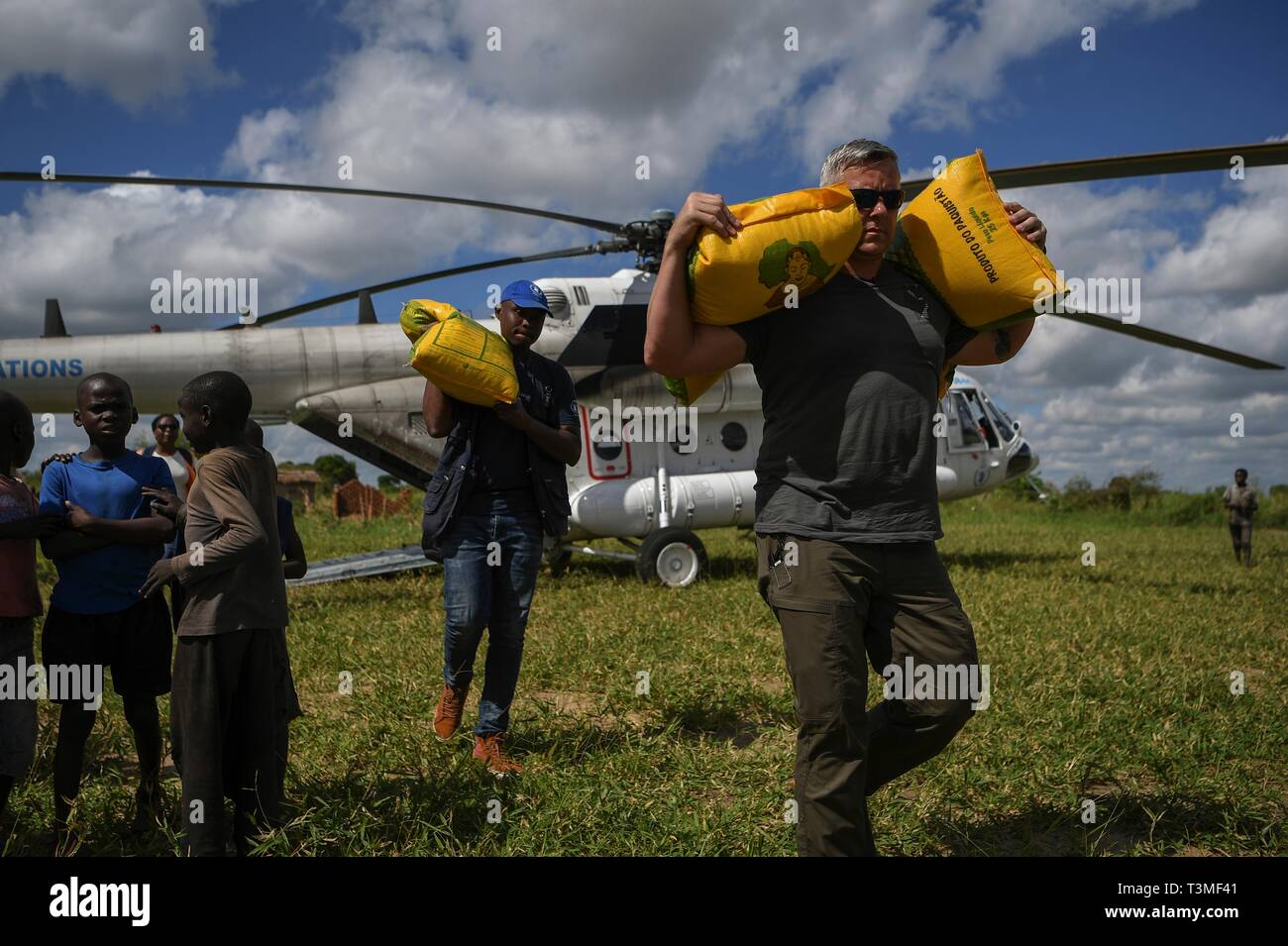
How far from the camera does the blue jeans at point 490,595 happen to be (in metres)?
3.60

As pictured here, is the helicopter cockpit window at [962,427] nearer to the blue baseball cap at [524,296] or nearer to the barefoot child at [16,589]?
the blue baseball cap at [524,296]

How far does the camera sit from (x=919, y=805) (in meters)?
3.06

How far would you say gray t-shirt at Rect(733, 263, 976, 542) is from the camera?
2.34 m

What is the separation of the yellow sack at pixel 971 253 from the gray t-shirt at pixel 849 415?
13 cm

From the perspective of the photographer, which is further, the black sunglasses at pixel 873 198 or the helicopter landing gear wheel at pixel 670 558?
the helicopter landing gear wheel at pixel 670 558

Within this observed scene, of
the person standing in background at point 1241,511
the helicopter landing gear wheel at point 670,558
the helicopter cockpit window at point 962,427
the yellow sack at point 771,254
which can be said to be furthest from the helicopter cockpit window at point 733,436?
the person standing in background at point 1241,511

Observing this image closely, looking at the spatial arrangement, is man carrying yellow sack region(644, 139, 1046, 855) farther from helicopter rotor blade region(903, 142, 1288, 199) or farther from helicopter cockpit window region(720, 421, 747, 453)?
helicopter cockpit window region(720, 421, 747, 453)

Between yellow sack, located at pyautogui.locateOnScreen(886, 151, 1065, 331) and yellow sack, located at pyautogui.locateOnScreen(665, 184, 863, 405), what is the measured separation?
290 mm

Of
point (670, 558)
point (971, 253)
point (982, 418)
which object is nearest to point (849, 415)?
point (971, 253)

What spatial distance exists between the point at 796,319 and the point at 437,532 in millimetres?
1875

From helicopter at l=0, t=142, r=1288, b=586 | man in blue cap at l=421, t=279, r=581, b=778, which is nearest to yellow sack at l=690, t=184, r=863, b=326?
man in blue cap at l=421, t=279, r=581, b=778

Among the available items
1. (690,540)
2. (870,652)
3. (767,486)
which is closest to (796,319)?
(767,486)

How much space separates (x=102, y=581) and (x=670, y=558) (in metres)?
6.00

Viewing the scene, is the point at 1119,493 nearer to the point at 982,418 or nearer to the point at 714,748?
the point at 982,418
